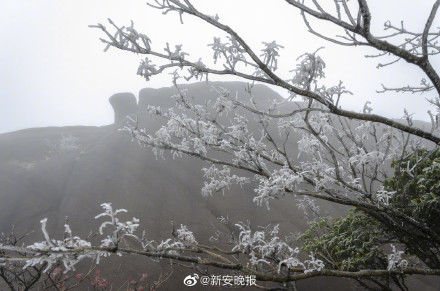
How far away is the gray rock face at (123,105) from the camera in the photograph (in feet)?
109

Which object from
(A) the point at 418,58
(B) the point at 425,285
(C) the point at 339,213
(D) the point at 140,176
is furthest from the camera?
(D) the point at 140,176

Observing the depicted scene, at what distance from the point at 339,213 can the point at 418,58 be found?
2040cm

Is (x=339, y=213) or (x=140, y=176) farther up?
(x=140, y=176)

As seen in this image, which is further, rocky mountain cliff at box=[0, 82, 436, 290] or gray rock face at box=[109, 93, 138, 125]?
gray rock face at box=[109, 93, 138, 125]

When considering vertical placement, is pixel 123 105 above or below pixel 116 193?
above

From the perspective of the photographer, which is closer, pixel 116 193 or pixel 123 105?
pixel 116 193

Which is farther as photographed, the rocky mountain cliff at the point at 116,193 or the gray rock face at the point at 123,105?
the gray rock face at the point at 123,105

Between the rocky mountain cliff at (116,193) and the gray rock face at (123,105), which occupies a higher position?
the gray rock face at (123,105)

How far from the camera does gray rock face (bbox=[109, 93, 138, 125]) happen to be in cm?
3309

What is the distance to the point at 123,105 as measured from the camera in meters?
33.3

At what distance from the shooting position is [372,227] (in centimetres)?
705

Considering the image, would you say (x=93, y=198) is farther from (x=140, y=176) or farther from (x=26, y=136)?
(x=26, y=136)

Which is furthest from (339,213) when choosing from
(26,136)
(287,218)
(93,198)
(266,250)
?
(26,136)

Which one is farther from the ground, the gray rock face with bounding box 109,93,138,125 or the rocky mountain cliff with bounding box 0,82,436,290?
the gray rock face with bounding box 109,93,138,125
